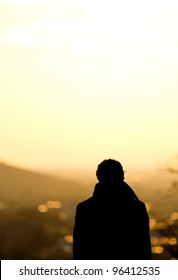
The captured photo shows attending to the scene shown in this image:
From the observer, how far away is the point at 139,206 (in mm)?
4902

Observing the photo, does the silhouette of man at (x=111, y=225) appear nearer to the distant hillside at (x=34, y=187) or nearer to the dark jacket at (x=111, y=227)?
the dark jacket at (x=111, y=227)

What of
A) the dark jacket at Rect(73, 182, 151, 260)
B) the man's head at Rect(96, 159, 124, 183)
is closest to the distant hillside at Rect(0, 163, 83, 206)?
the dark jacket at Rect(73, 182, 151, 260)

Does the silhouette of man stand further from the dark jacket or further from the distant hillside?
the distant hillside

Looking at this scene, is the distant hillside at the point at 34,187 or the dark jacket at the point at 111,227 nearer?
the dark jacket at the point at 111,227

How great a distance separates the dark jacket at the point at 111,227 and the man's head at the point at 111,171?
0.10m

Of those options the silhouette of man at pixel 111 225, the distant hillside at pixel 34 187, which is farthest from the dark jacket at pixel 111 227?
the distant hillside at pixel 34 187

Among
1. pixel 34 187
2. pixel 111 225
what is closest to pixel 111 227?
pixel 111 225

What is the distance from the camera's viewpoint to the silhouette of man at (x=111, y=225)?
4910 mm

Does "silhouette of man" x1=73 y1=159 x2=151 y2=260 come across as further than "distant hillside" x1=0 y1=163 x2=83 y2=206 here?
No

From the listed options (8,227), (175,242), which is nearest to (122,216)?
(175,242)

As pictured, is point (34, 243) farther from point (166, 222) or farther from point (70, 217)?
point (166, 222)

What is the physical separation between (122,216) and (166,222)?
6771 millimetres

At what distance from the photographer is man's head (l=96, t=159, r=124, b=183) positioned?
→ 4.77m

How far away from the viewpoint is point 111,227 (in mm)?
5055
